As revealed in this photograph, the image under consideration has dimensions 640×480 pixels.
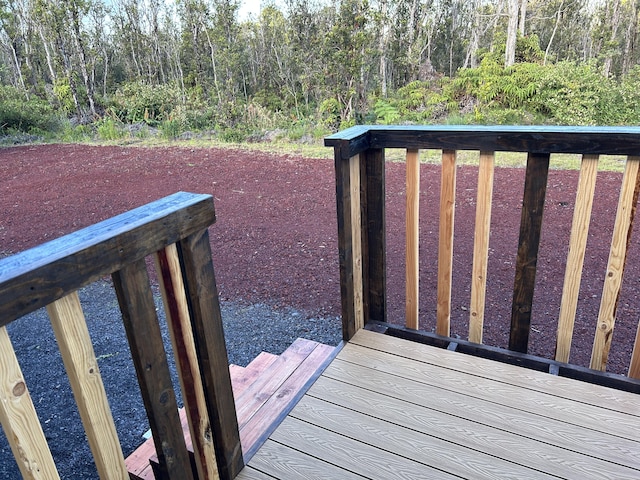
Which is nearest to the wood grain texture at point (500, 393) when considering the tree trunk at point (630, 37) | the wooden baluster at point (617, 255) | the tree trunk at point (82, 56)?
the wooden baluster at point (617, 255)

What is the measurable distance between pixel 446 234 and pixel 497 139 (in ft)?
1.47

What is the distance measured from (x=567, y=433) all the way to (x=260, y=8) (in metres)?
13.4

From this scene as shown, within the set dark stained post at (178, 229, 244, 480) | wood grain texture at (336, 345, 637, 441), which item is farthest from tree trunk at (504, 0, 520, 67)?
dark stained post at (178, 229, 244, 480)

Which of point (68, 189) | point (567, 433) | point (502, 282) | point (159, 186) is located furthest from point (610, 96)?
point (68, 189)

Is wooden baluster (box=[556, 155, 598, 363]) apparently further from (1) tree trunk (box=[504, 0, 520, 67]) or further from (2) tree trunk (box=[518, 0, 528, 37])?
(2) tree trunk (box=[518, 0, 528, 37])

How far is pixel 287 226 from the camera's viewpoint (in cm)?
457

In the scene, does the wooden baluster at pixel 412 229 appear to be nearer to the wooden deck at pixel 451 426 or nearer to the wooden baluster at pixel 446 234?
the wooden baluster at pixel 446 234

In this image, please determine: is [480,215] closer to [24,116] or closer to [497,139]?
[497,139]

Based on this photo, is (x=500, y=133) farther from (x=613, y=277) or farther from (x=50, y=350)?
(x=50, y=350)

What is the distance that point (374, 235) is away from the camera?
2.09 m

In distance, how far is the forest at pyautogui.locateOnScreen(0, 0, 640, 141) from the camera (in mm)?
8711

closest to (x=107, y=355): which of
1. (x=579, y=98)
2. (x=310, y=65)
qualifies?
(x=579, y=98)

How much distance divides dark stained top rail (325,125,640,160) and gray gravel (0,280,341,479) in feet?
4.59

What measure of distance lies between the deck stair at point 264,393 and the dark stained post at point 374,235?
12.6 inches
